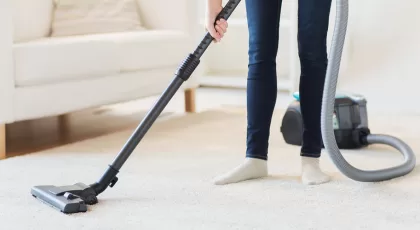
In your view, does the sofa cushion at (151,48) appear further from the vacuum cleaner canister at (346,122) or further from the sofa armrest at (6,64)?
the vacuum cleaner canister at (346,122)

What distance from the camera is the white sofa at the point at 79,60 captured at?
2189mm

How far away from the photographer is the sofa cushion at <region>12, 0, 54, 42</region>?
2.65 m

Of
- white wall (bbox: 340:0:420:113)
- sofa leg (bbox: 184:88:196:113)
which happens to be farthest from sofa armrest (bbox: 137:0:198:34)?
white wall (bbox: 340:0:420:113)

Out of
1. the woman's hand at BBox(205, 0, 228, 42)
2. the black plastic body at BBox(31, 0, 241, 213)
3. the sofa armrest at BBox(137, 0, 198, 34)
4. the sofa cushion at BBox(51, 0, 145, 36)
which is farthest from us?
the sofa armrest at BBox(137, 0, 198, 34)

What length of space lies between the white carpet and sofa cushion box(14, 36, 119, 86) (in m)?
0.25

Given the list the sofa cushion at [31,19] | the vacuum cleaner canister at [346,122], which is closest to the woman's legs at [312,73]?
the vacuum cleaner canister at [346,122]

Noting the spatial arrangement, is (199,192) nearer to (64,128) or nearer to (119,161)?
(119,161)

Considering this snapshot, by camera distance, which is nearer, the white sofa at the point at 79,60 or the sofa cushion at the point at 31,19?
the white sofa at the point at 79,60

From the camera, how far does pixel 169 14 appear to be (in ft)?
10.3

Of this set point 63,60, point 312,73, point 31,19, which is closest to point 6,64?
point 63,60

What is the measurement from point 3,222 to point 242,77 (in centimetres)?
272

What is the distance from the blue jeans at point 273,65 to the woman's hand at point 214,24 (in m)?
0.10

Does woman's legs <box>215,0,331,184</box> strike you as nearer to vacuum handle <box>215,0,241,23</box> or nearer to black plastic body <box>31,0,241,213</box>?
vacuum handle <box>215,0,241,23</box>

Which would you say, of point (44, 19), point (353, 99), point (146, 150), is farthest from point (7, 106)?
point (353, 99)
